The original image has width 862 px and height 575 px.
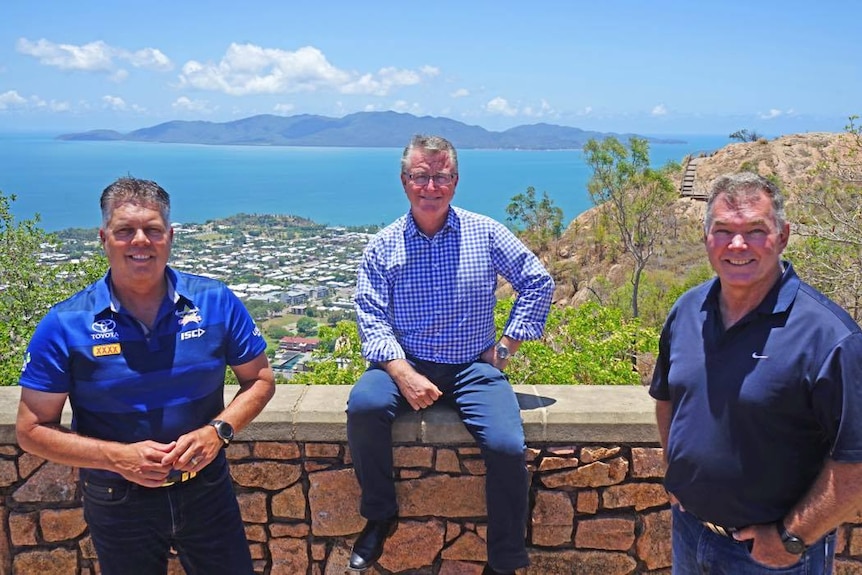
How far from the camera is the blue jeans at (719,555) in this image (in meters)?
1.95

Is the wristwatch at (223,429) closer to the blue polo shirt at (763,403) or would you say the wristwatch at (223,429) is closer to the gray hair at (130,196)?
the gray hair at (130,196)

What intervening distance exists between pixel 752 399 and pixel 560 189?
107187 millimetres

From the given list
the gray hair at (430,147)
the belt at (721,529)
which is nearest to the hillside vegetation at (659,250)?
the gray hair at (430,147)

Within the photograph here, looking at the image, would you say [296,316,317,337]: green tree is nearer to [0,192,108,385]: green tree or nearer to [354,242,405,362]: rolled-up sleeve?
[0,192,108,385]: green tree

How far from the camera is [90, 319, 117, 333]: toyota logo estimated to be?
222 cm

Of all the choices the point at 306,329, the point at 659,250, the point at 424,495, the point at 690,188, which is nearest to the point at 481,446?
the point at 424,495

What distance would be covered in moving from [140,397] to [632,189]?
949 inches

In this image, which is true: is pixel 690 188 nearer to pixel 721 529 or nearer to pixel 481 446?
pixel 481 446

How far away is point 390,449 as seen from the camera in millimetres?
2842

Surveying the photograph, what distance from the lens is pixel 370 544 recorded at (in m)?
2.86

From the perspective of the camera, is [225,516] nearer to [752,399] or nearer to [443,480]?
[443,480]

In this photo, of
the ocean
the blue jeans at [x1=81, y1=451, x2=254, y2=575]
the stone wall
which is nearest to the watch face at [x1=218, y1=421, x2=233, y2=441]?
the blue jeans at [x1=81, y1=451, x2=254, y2=575]

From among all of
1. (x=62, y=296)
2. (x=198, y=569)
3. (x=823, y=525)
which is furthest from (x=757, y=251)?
(x=62, y=296)

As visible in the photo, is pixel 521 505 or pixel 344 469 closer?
pixel 521 505
